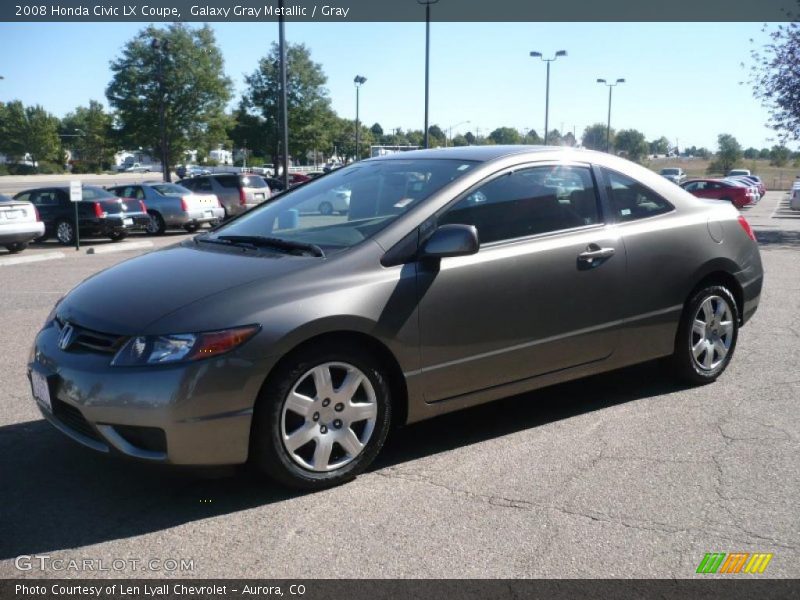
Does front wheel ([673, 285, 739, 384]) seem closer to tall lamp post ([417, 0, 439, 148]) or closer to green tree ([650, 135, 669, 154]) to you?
tall lamp post ([417, 0, 439, 148])

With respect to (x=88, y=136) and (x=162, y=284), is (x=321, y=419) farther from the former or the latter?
(x=88, y=136)

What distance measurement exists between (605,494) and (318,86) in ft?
160

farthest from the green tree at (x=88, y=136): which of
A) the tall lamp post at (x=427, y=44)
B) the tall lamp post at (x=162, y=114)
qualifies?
the tall lamp post at (x=427, y=44)

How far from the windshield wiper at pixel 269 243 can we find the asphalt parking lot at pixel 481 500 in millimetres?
1194

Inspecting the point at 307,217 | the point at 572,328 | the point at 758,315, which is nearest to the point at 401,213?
the point at 307,217

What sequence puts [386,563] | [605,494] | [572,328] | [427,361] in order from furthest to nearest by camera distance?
[572,328]
[427,361]
[605,494]
[386,563]

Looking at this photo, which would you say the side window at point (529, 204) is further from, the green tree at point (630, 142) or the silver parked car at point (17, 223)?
the green tree at point (630, 142)

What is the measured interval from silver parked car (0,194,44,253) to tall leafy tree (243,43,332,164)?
33386mm

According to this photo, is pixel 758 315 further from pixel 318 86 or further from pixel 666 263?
pixel 318 86

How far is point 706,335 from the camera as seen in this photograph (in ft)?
18.5

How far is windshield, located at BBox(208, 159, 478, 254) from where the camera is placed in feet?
14.8

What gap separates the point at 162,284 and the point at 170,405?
2.53 feet

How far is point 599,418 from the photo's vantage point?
5.11m

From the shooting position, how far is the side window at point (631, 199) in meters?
5.25
